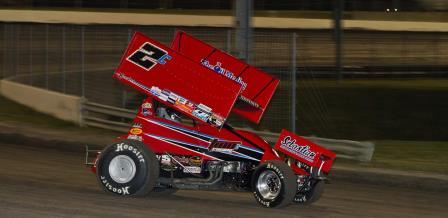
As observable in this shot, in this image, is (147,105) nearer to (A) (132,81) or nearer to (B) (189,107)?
(A) (132,81)

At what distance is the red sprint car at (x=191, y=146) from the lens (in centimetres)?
909

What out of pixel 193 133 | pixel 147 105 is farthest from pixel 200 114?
pixel 147 105

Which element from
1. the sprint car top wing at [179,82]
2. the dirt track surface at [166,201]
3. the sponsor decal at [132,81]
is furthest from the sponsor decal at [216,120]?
the dirt track surface at [166,201]

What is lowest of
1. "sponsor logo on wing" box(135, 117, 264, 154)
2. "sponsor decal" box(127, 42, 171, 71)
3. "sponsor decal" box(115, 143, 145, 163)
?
"sponsor decal" box(115, 143, 145, 163)

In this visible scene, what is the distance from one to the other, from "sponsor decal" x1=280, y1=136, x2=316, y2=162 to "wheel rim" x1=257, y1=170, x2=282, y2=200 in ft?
1.43

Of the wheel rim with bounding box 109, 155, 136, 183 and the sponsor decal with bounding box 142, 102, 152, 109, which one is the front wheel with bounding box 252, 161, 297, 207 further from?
the sponsor decal with bounding box 142, 102, 152, 109

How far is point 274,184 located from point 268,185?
0.31 ft

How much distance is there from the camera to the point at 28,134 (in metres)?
16.4

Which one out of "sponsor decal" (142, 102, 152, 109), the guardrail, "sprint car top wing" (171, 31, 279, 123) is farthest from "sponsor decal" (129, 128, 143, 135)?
the guardrail

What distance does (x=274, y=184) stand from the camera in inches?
349

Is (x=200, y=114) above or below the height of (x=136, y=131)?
above

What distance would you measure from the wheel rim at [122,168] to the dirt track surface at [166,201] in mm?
234

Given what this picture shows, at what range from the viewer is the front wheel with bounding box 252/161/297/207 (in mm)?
8664

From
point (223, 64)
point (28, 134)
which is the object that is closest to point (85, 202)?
point (223, 64)
